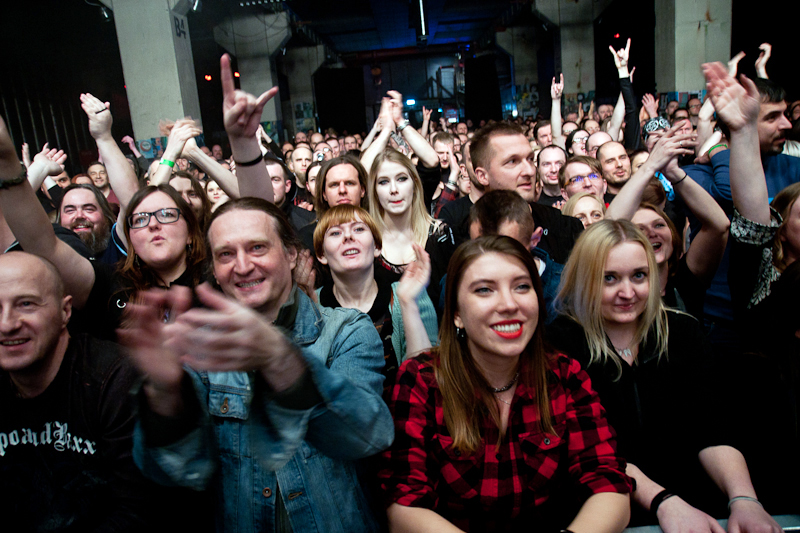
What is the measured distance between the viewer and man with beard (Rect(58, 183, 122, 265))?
9.29 ft

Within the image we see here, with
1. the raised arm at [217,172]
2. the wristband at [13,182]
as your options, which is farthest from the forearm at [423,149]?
the wristband at [13,182]

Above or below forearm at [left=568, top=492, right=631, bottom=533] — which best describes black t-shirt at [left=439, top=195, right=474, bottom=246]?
above

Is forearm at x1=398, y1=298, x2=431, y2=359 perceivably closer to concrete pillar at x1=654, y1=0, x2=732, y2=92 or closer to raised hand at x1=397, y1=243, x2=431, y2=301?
raised hand at x1=397, y1=243, x2=431, y2=301

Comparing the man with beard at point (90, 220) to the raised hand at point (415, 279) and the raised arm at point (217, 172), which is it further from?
the raised hand at point (415, 279)

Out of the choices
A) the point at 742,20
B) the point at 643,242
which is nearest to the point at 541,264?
the point at 643,242

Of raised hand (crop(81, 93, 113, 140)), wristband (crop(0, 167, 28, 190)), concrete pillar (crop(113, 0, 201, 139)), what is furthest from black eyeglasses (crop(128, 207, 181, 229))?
concrete pillar (crop(113, 0, 201, 139))

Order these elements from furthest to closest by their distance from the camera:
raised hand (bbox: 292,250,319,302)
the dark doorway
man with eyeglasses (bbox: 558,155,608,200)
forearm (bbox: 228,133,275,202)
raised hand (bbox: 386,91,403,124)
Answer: the dark doorway
raised hand (bbox: 386,91,403,124)
man with eyeglasses (bbox: 558,155,608,200)
raised hand (bbox: 292,250,319,302)
forearm (bbox: 228,133,275,202)

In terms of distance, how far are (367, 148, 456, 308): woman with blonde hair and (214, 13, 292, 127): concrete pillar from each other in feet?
37.0

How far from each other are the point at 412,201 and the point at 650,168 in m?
1.22

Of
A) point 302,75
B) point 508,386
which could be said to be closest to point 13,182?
point 508,386

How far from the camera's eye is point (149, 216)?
2.10m

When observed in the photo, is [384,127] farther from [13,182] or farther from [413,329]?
[13,182]

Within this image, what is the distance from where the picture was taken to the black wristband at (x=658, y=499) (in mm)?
1393

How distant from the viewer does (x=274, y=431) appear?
97 cm
